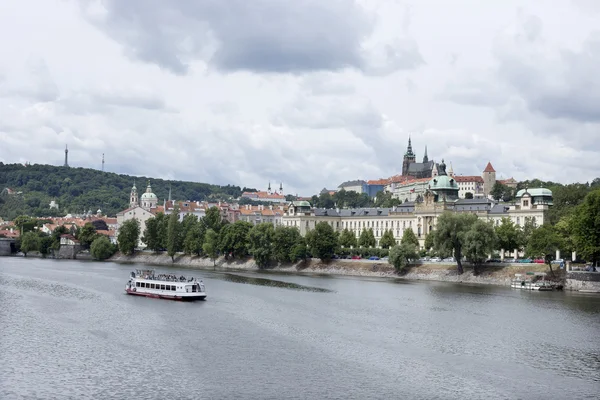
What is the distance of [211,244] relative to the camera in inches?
5374

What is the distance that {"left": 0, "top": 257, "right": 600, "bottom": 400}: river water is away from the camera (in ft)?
127

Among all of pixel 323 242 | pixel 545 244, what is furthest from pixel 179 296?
pixel 323 242

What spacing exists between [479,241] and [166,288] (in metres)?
42.9

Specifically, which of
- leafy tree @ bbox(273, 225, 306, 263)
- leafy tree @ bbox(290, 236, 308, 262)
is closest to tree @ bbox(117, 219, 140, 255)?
leafy tree @ bbox(273, 225, 306, 263)

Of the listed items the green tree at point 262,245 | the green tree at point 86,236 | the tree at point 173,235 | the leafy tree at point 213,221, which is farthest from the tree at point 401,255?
the green tree at point 86,236

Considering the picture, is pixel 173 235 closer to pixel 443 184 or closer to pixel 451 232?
pixel 443 184

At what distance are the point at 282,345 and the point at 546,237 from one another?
174ft

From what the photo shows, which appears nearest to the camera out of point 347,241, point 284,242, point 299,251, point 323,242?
point 323,242

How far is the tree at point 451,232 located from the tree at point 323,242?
85.3ft

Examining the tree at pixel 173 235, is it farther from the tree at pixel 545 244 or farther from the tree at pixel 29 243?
the tree at pixel 545 244

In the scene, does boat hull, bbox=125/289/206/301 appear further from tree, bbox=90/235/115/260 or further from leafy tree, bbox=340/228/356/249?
tree, bbox=90/235/115/260

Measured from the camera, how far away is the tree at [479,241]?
99.4m

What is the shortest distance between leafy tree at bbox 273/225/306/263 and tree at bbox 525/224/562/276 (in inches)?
1765


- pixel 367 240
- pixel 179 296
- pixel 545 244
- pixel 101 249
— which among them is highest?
pixel 367 240
